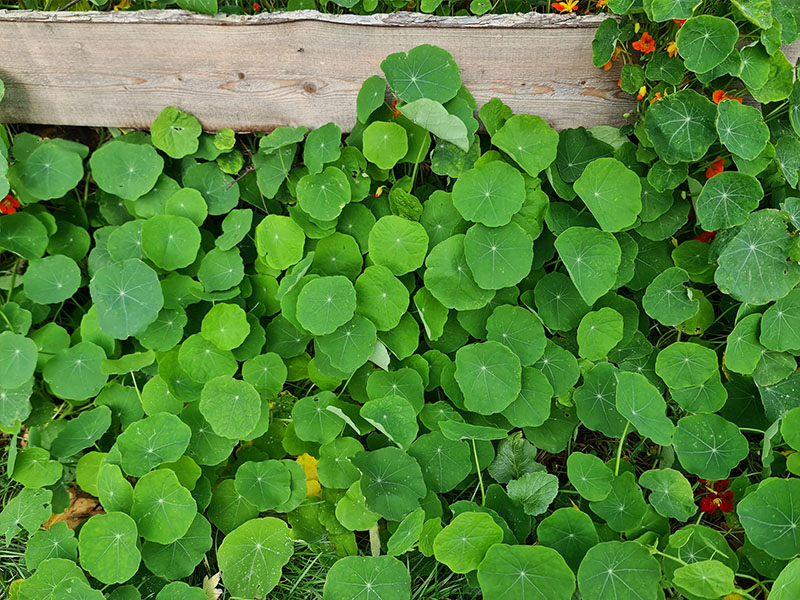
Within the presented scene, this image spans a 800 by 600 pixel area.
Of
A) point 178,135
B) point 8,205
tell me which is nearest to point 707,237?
point 178,135

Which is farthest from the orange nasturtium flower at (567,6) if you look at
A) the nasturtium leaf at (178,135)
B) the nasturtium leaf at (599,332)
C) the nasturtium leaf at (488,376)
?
the nasturtium leaf at (178,135)

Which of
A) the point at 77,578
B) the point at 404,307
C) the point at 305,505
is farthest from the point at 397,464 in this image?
the point at 77,578

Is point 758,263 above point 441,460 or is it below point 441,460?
above

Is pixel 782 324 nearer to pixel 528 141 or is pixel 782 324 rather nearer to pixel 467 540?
pixel 528 141

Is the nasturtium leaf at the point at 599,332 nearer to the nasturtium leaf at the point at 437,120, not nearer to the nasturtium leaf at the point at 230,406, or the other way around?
the nasturtium leaf at the point at 437,120

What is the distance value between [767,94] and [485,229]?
974 millimetres

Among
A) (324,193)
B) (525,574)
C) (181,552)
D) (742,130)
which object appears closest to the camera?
(525,574)

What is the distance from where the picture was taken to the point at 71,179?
2.39m

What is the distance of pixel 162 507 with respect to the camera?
1.94m

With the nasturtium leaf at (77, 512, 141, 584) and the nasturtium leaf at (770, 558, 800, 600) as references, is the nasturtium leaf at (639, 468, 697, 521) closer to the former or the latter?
the nasturtium leaf at (770, 558, 800, 600)

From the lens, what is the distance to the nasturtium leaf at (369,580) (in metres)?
1.78

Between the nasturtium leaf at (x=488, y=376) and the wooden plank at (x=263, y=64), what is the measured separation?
0.93 meters

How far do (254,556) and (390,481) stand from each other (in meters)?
0.51

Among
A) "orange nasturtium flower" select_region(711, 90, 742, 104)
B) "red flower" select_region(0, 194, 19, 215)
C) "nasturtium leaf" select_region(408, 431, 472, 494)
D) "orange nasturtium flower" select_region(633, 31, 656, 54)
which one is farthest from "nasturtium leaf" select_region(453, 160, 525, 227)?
"red flower" select_region(0, 194, 19, 215)
